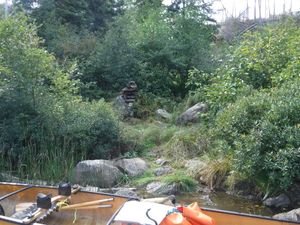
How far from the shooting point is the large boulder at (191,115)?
11.6 m

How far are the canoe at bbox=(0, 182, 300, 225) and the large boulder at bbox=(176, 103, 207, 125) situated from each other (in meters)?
6.35

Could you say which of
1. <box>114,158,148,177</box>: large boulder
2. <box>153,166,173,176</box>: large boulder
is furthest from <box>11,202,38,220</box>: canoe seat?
<box>153,166,173,176</box>: large boulder

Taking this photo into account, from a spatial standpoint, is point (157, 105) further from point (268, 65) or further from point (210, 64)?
point (268, 65)

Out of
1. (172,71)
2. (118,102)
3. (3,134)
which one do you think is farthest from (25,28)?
(172,71)

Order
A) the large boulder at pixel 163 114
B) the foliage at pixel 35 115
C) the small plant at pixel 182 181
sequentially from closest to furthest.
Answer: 1. the small plant at pixel 182 181
2. the foliage at pixel 35 115
3. the large boulder at pixel 163 114

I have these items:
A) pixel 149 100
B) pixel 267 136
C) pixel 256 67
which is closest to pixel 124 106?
pixel 149 100

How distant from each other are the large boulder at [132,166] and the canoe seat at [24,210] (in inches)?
140

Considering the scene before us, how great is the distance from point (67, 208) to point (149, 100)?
8769 mm

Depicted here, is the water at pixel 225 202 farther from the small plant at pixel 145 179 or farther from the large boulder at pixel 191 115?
the large boulder at pixel 191 115

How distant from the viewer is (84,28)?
16359 mm

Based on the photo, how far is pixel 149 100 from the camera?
13.8 m

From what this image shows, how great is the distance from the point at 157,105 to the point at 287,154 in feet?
25.4

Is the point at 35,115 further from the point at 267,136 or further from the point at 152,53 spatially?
the point at 152,53

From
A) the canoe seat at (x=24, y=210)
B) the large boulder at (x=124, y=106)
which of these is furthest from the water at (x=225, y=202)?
the large boulder at (x=124, y=106)
